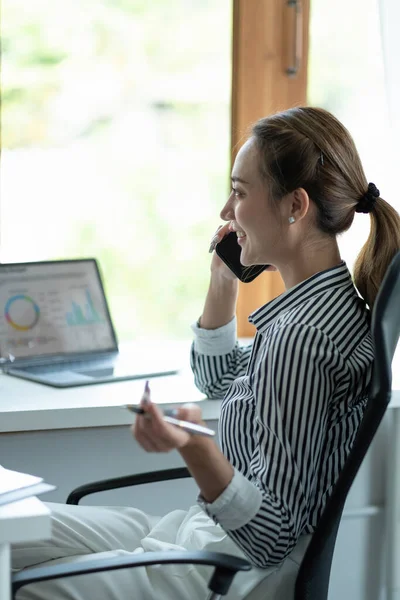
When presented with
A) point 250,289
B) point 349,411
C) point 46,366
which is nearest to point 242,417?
point 349,411

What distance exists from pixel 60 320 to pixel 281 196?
0.83m

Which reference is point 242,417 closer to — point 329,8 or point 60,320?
point 60,320

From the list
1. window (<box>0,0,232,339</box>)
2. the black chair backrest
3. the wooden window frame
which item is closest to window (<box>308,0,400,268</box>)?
the wooden window frame

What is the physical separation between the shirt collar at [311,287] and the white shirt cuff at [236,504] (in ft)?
1.07

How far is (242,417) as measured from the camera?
1282 millimetres

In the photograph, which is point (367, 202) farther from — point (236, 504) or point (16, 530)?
point (16, 530)

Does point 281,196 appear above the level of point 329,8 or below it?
below

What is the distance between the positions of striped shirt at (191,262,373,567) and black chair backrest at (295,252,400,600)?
5 cm

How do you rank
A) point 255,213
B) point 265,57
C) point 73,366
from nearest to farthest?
point 255,213, point 73,366, point 265,57

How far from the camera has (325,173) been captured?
1309mm

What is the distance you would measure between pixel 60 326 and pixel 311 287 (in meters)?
0.84

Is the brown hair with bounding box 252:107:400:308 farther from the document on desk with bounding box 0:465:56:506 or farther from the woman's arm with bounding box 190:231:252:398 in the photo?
the document on desk with bounding box 0:465:56:506

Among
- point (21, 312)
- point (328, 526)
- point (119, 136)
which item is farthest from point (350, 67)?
point (328, 526)

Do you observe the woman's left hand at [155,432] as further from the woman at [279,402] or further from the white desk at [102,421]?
the white desk at [102,421]
